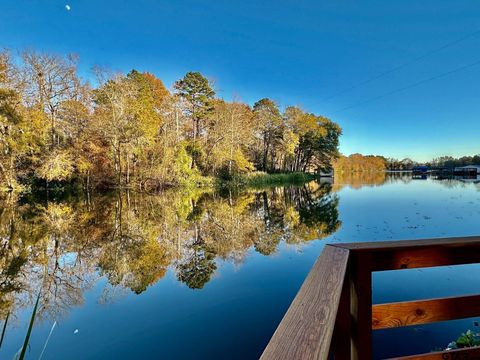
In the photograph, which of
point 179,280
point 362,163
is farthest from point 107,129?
point 362,163

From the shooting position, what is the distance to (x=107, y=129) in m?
20.2

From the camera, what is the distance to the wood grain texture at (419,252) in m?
1.22

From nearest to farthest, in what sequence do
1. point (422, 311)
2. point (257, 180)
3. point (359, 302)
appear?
1. point (359, 302)
2. point (422, 311)
3. point (257, 180)

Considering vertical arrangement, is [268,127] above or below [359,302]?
above

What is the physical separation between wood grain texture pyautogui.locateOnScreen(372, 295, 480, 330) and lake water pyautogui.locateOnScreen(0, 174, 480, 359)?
5.22 ft

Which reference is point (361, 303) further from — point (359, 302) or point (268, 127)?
point (268, 127)

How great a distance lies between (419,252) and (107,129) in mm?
22214

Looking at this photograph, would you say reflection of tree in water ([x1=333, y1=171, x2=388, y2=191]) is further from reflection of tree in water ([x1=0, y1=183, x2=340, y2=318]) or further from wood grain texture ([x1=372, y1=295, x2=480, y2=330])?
wood grain texture ([x1=372, y1=295, x2=480, y2=330])

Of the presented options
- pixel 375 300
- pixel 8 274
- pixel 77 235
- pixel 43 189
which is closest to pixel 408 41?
pixel 375 300

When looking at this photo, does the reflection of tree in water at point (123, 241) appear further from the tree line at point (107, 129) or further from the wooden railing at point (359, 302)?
the tree line at point (107, 129)

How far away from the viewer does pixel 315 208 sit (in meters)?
13.9

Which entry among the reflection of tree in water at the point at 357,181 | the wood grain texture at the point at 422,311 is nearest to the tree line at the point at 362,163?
the reflection of tree in water at the point at 357,181

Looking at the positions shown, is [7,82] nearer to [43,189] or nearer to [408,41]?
[43,189]

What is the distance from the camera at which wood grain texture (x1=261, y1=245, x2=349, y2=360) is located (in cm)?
62
